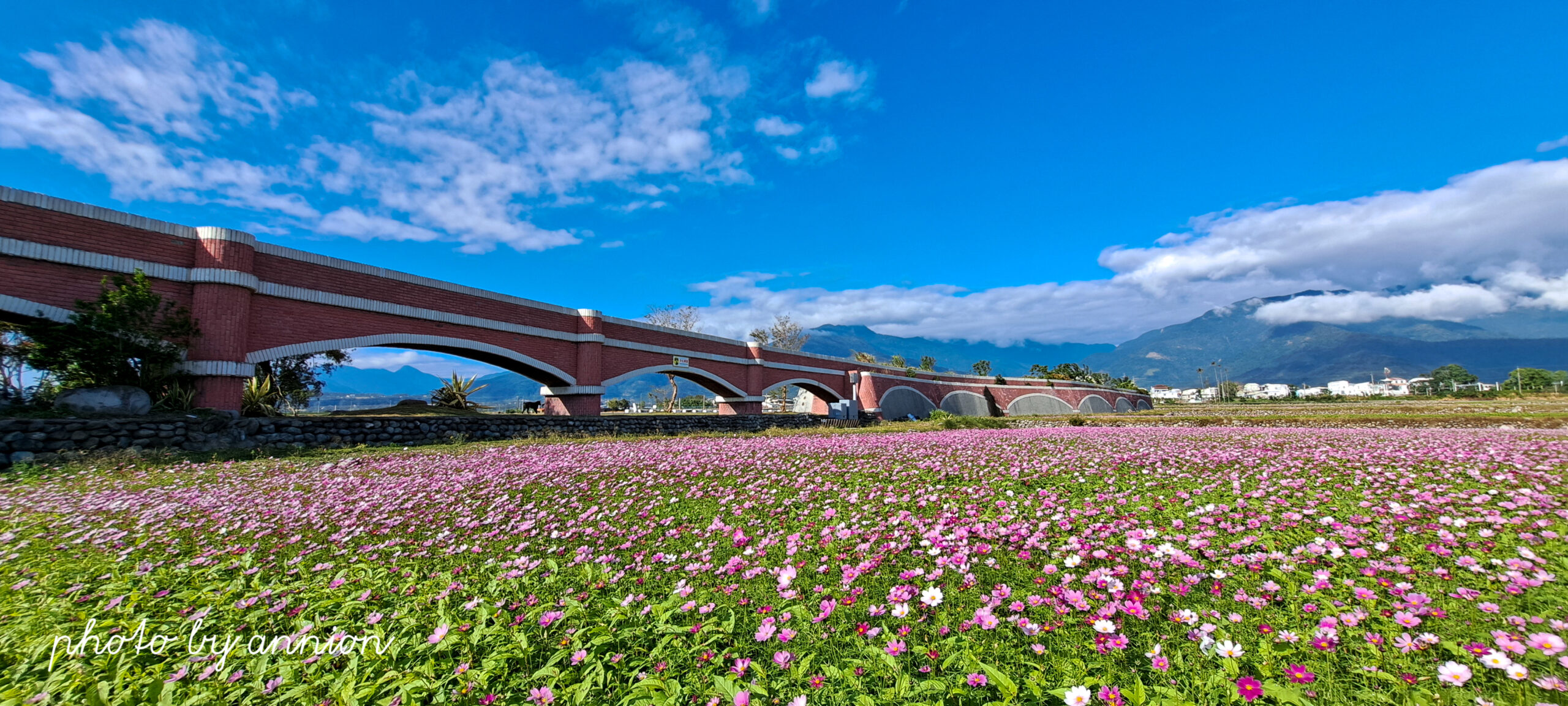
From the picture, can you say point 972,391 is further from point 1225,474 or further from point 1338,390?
point 1338,390

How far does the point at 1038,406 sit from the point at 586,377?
52.1 m

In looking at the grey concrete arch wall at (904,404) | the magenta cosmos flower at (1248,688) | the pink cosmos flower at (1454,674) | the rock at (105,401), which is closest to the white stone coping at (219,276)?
the rock at (105,401)

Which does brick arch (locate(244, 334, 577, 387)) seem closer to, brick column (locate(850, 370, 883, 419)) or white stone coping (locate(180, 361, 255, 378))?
white stone coping (locate(180, 361, 255, 378))

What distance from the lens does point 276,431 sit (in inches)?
593

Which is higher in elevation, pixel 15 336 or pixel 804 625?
pixel 15 336

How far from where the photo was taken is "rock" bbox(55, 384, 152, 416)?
41.6ft

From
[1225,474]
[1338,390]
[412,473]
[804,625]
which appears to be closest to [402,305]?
[412,473]

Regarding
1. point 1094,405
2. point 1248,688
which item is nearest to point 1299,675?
point 1248,688

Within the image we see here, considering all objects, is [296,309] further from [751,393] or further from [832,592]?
[751,393]

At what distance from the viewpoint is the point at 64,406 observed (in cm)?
1259

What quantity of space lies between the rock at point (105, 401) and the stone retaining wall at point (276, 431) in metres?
0.83

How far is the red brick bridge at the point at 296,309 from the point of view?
1355 cm

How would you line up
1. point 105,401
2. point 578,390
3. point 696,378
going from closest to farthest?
1. point 105,401
2. point 578,390
3. point 696,378

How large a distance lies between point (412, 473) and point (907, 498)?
27.1 ft
